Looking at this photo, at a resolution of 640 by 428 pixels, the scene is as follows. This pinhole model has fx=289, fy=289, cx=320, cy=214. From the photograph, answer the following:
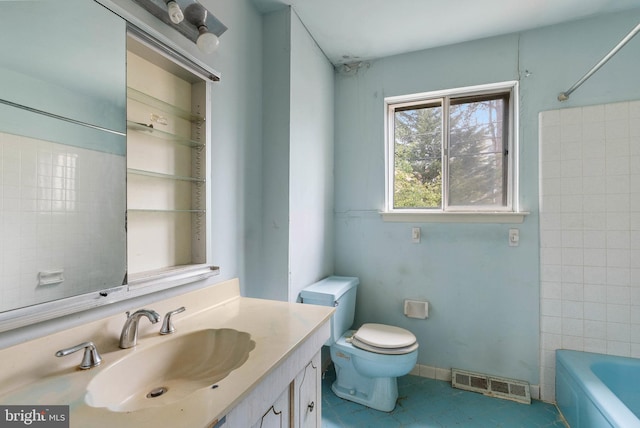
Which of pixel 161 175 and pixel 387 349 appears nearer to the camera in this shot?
pixel 161 175

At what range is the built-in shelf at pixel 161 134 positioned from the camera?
1.03 m

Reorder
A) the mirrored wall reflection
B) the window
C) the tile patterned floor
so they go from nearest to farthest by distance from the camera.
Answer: the mirrored wall reflection, the tile patterned floor, the window

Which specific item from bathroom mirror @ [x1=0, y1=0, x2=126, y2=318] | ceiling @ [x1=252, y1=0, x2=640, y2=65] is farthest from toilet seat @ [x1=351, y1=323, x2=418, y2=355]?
ceiling @ [x1=252, y1=0, x2=640, y2=65]

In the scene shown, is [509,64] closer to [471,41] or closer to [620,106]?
[471,41]

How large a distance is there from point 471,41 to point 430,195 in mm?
1141

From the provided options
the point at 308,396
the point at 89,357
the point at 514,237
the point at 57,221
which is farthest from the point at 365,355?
the point at 57,221

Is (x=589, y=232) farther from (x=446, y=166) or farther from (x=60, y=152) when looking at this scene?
(x=60, y=152)

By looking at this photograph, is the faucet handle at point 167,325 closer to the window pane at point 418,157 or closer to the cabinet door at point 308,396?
the cabinet door at point 308,396

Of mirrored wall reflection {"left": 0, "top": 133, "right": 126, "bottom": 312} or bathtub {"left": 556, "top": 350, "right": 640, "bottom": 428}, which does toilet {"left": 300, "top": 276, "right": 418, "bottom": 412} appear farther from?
mirrored wall reflection {"left": 0, "top": 133, "right": 126, "bottom": 312}

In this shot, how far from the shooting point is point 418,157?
2.33 metres

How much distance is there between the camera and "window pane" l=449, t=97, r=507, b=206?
6.97ft

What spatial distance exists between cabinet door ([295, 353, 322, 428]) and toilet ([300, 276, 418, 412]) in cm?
65

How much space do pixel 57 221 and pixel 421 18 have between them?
2.13m

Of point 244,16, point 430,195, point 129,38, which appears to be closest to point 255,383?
point 129,38
